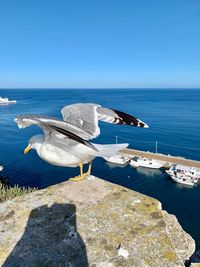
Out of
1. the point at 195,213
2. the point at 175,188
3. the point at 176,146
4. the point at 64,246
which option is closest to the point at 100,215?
the point at 64,246

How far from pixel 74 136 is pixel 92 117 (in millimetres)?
2269

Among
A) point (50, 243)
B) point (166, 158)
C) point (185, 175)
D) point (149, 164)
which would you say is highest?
point (50, 243)

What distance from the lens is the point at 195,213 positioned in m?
35.1

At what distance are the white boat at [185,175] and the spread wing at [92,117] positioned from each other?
122ft

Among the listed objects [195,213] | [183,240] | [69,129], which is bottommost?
[195,213]

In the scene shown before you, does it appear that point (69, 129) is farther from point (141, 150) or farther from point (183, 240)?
point (141, 150)

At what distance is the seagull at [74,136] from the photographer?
6.90 m

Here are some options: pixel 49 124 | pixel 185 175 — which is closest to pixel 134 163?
pixel 185 175

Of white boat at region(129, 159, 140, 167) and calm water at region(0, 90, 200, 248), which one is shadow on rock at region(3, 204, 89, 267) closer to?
calm water at region(0, 90, 200, 248)

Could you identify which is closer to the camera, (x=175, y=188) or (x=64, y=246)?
(x=64, y=246)

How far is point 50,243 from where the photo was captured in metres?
6.68

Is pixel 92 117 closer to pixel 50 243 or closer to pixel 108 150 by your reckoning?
pixel 108 150

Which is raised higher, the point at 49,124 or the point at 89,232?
the point at 49,124

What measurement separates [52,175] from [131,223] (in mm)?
40498
